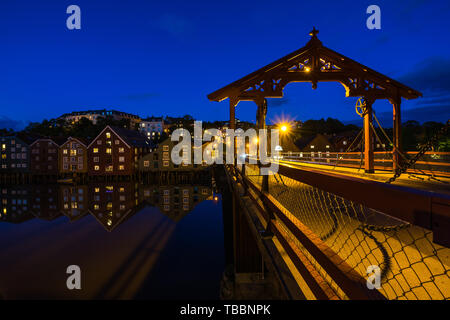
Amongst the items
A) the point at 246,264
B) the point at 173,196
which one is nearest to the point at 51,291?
the point at 246,264

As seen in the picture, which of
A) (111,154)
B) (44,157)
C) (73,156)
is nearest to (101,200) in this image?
(111,154)

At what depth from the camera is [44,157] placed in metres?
57.7

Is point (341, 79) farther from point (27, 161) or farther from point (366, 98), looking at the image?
point (27, 161)

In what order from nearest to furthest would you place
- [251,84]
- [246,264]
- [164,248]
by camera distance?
[251,84] → [246,264] → [164,248]

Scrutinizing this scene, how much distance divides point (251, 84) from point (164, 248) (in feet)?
55.5

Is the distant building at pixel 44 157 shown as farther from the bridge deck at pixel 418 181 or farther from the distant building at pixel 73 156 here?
the bridge deck at pixel 418 181

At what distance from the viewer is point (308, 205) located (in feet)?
24.6

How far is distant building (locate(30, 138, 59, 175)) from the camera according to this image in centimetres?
5700

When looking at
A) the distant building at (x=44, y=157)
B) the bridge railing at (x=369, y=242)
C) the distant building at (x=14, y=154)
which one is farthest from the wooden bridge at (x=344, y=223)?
the distant building at (x=14, y=154)

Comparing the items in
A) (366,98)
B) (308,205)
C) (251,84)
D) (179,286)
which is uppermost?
(251,84)

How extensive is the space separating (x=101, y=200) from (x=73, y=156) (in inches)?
994

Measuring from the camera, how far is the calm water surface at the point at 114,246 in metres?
14.6
